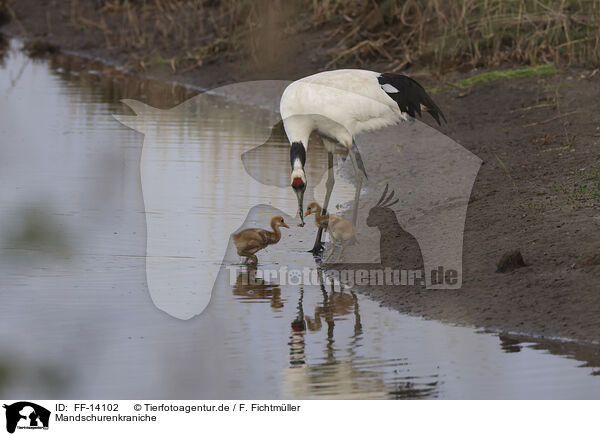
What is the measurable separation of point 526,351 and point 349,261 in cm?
215

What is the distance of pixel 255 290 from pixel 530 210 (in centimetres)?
222

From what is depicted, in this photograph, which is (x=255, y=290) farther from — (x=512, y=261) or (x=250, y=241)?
(x=512, y=261)

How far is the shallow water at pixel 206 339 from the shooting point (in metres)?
5.21

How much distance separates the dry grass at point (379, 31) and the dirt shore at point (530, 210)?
84 centimetres

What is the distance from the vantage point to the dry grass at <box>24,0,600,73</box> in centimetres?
1333

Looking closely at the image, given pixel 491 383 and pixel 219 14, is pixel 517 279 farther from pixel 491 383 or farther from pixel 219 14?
pixel 219 14

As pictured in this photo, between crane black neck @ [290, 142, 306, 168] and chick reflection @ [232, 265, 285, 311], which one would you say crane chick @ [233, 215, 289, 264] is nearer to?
chick reflection @ [232, 265, 285, 311]

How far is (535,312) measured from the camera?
6082 millimetres

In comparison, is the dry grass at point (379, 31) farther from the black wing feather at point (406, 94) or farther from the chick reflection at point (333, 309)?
the chick reflection at point (333, 309)

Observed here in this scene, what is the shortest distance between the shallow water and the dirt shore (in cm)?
27

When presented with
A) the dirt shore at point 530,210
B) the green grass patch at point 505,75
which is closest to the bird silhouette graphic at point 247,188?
the dirt shore at point 530,210
